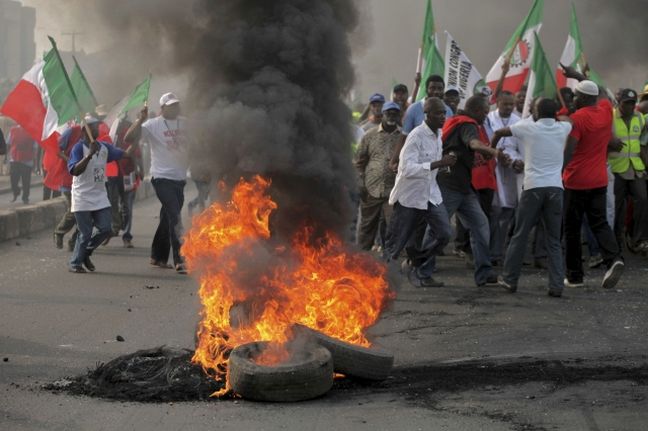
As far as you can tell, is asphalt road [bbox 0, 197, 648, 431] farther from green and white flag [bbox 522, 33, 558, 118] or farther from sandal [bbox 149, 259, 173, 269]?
green and white flag [bbox 522, 33, 558, 118]

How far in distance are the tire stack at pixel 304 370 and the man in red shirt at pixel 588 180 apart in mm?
4654

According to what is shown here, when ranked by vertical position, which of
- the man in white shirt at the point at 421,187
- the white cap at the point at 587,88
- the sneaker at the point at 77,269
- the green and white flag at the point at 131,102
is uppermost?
the white cap at the point at 587,88

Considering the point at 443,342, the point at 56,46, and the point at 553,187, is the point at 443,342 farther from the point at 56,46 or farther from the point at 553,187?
the point at 56,46

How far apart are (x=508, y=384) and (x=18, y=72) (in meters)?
68.2

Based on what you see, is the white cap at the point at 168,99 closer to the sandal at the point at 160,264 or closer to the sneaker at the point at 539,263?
the sandal at the point at 160,264

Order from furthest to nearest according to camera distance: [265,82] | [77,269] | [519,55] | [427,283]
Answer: [519,55] → [77,269] → [427,283] → [265,82]

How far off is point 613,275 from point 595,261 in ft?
6.56

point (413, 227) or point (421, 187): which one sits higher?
point (421, 187)

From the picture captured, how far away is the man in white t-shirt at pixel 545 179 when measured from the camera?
9852 mm

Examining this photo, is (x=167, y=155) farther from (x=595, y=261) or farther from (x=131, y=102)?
(x=595, y=261)

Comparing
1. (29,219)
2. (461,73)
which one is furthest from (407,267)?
(29,219)

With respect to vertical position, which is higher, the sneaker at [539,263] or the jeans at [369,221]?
the jeans at [369,221]

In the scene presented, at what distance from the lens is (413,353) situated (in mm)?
7469

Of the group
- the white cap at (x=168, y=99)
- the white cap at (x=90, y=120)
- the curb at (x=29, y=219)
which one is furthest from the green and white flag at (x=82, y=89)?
the curb at (x=29, y=219)
